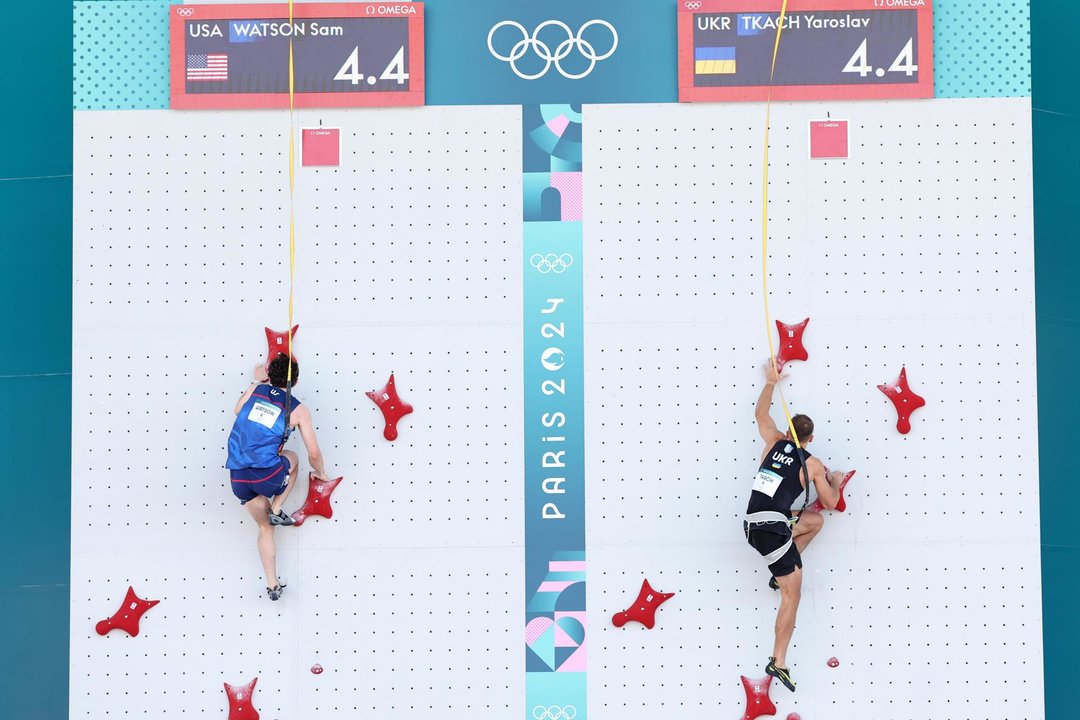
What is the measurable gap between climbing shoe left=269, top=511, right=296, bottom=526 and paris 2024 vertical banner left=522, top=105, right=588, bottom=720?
1048mm

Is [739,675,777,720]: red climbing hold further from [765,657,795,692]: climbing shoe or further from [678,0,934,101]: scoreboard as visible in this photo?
[678,0,934,101]: scoreboard

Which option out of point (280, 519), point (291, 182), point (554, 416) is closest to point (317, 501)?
point (280, 519)

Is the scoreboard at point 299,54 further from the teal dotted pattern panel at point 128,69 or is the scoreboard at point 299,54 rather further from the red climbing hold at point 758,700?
the red climbing hold at point 758,700

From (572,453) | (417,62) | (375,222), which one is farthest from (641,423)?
(417,62)

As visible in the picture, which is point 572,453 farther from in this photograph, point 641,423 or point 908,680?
point 908,680

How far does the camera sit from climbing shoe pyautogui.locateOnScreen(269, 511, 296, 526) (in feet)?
13.1

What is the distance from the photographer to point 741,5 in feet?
13.3

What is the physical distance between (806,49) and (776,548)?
2.20m

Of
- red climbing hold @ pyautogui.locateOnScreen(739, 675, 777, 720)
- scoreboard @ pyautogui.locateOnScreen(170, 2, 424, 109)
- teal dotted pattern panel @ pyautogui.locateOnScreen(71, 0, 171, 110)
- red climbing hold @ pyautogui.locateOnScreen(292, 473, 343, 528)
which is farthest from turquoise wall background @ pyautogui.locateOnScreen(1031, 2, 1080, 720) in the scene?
teal dotted pattern panel @ pyautogui.locateOnScreen(71, 0, 171, 110)

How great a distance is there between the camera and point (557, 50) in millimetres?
4125

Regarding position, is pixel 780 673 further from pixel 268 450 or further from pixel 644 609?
pixel 268 450

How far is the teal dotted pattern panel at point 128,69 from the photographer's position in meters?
4.12

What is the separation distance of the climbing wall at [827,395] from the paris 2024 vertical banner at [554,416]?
75mm

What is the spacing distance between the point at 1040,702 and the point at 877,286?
6.45 feet
